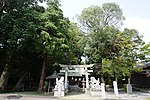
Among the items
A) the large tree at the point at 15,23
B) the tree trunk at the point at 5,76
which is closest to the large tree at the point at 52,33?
the large tree at the point at 15,23

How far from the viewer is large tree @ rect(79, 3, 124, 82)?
25.9 metres

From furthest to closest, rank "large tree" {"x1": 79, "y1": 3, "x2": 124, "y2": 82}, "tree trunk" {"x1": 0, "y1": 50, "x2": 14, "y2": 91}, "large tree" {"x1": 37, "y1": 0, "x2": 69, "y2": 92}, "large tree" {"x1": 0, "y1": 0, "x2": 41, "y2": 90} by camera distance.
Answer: "large tree" {"x1": 79, "y1": 3, "x2": 124, "y2": 82}, "tree trunk" {"x1": 0, "y1": 50, "x2": 14, "y2": 91}, "large tree" {"x1": 37, "y1": 0, "x2": 69, "y2": 92}, "large tree" {"x1": 0, "y1": 0, "x2": 41, "y2": 90}

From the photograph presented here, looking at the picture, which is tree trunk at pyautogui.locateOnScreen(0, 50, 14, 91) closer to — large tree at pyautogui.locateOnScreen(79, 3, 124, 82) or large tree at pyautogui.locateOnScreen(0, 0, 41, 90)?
large tree at pyautogui.locateOnScreen(0, 0, 41, 90)

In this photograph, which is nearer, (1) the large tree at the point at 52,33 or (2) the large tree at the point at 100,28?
(1) the large tree at the point at 52,33

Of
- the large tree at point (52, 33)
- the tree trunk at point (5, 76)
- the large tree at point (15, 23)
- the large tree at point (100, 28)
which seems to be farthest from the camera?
the large tree at point (100, 28)

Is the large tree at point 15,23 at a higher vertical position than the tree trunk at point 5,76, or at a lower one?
higher

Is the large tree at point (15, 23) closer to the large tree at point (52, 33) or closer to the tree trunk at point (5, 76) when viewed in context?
the tree trunk at point (5, 76)

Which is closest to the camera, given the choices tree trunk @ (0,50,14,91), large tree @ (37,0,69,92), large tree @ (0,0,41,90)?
large tree @ (0,0,41,90)

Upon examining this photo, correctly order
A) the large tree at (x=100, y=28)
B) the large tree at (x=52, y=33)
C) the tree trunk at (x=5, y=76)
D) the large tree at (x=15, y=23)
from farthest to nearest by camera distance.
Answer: the large tree at (x=100, y=28) → the tree trunk at (x=5, y=76) → the large tree at (x=52, y=33) → the large tree at (x=15, y=23)

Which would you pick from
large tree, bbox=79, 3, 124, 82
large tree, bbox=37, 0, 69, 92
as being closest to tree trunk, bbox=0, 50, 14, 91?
large tree, bbox=37, 0, 69, 92

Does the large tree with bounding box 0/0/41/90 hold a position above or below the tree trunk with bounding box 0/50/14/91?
above

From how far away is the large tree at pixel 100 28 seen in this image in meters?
25.9

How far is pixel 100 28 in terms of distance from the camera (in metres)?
27.3

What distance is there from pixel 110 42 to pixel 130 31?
487cm
